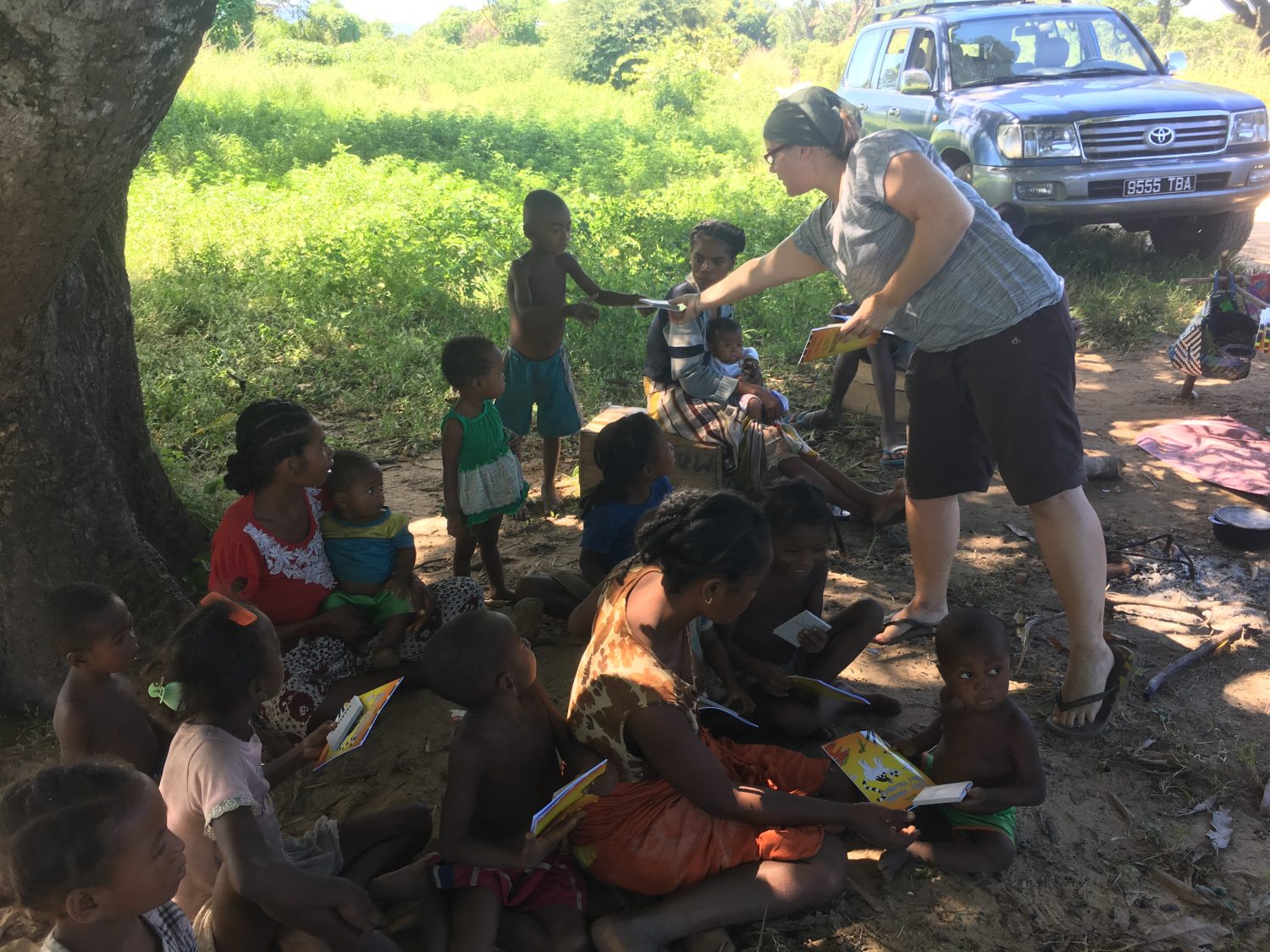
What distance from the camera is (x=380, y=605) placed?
339cm

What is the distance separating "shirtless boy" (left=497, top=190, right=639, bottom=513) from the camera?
4.56m

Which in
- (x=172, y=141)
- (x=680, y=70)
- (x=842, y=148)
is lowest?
(x=842, y=148)

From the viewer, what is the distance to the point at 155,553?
11.4 ft

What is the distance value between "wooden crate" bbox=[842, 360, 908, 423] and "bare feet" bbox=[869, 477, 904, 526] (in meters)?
1.20

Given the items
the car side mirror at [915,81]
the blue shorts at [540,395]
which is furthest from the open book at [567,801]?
the car side mirror at [915,81]

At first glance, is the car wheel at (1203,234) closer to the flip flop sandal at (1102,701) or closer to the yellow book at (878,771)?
the flip flop sandal at (1102,701)

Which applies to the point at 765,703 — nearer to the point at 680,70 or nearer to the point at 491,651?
the point at 491,651

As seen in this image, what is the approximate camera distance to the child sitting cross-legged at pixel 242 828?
2064mm

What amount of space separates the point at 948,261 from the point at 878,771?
4.94 ft

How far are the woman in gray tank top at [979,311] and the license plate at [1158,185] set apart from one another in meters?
5.46

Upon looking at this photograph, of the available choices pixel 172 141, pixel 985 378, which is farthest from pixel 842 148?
pixel 172 141

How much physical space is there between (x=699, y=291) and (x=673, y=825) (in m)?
2.80

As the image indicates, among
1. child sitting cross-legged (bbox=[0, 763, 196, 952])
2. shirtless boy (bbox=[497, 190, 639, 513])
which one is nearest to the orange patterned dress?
child sitting cross-legged (bbox=[0, 763, 196, 952])

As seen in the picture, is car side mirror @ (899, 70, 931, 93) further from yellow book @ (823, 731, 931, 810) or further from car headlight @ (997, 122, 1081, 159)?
yellow book @ (823, 731, 931, 810)
